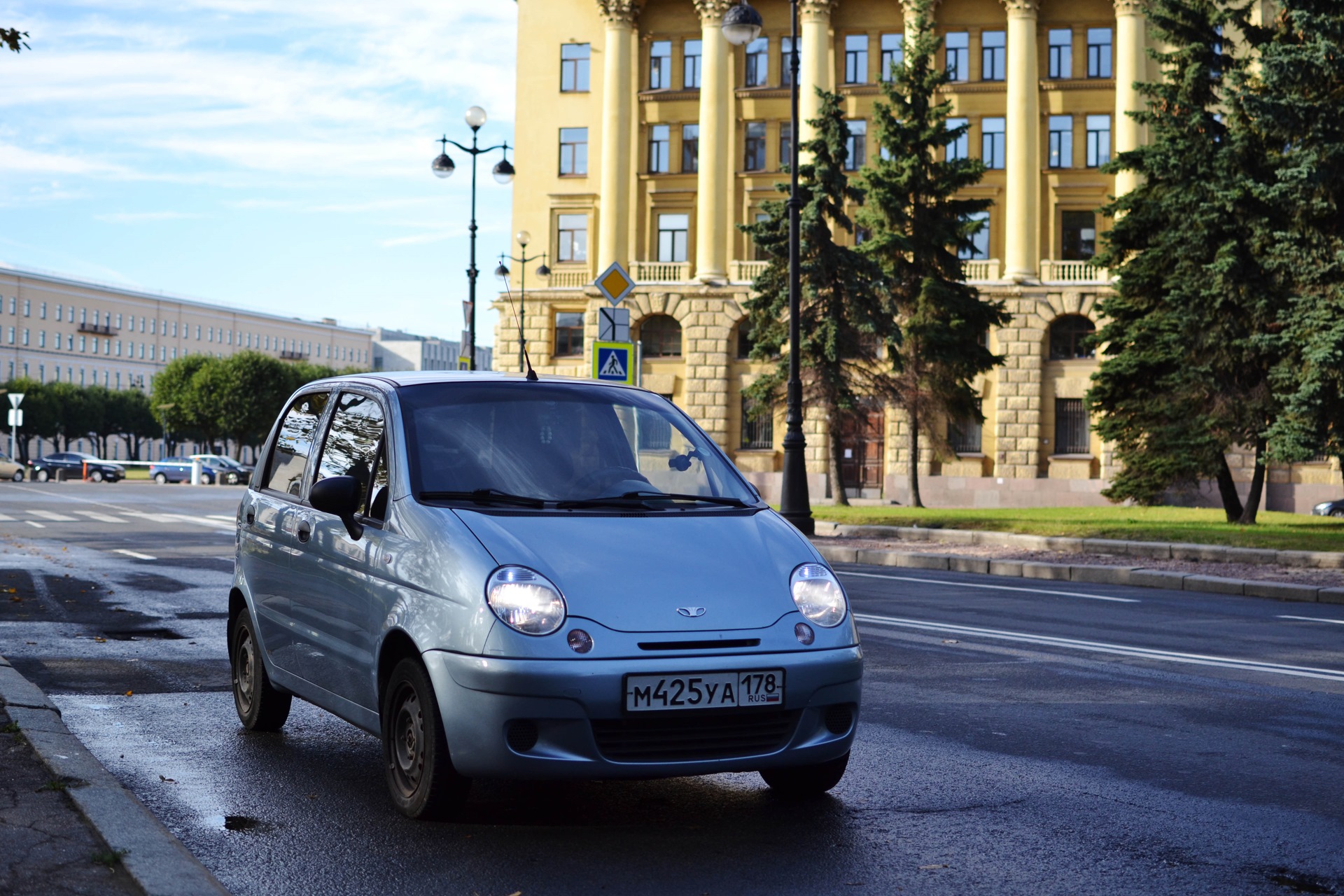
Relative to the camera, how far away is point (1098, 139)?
4972 cm

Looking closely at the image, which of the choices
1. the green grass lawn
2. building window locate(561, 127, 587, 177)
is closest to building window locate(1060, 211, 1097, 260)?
building window locate(561, 127, 587, 177)

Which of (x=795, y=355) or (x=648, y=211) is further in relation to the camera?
(x=648, y=211)

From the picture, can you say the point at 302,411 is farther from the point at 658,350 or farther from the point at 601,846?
the point at 658,350

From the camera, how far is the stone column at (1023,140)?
4906 centimetres

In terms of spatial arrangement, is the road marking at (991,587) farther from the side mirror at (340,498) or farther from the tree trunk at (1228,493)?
the tree trunk at (1228,493)

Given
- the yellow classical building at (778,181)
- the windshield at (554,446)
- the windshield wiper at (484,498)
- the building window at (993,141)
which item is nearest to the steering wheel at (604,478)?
the windshield at (554,446)

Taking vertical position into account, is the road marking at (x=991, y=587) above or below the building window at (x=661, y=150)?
below

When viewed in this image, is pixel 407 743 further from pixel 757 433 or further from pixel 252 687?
pixel 757 433

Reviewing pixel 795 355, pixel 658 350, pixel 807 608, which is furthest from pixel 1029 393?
pixel 807 608

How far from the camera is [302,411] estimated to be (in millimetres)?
6863

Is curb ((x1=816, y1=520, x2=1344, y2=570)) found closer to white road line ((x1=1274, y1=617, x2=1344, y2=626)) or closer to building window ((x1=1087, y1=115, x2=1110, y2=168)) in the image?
white road line ((x1=1274, y1=617, x2=1344, y2=626))

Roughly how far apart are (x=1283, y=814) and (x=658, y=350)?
46.2 metres

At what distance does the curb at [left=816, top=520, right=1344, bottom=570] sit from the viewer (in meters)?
18.5

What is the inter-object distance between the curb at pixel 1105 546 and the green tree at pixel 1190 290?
21.2 ft
